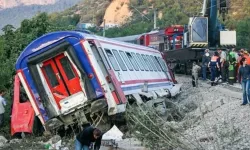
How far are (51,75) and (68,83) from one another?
1.72 feet

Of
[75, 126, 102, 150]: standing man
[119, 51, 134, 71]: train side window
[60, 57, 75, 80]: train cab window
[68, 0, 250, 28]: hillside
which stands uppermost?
[60, 57, 75, 80]: train cab window

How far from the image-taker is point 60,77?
Result: 14516mm

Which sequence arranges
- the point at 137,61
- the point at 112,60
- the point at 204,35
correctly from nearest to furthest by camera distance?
the point at 112,60 < the point at 137,61 < the point at 204,35

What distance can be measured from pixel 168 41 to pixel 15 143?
21.2m

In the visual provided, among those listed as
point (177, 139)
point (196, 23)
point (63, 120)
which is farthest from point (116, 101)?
point (196, 23)

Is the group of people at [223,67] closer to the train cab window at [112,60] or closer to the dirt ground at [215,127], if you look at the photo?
the dirt ground at [215,127]

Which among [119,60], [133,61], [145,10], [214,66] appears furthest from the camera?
[145,10]

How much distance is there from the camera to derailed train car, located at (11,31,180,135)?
14.0 meters

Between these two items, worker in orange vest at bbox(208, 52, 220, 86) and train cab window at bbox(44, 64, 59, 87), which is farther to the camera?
worker in orange vest at bbox(208, 52, 220, 86)

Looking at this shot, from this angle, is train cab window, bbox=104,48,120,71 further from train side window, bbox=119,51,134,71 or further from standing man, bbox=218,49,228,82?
standing man, bbox=218,49,228,82

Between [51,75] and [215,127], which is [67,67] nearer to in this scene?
[51,75]

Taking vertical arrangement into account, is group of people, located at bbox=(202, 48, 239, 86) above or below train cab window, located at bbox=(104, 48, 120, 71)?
below

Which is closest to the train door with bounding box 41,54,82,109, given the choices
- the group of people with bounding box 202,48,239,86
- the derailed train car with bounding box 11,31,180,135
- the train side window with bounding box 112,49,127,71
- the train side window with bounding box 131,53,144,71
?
the derailed train car with bounding box 11,31,180,135

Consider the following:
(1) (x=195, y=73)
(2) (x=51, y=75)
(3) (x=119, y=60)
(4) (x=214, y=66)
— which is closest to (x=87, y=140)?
(2) (x=51, y=75)
